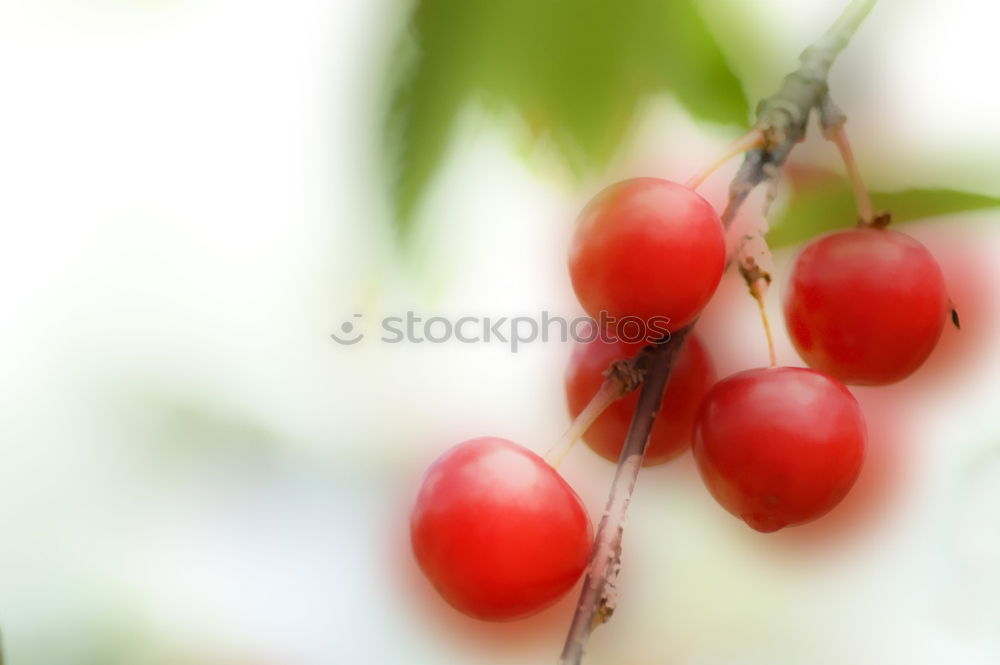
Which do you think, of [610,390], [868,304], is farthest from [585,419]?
[868,304]

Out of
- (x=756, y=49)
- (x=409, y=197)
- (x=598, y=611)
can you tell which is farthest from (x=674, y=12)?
(x=598, y=611)

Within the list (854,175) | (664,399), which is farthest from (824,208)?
(664,399)

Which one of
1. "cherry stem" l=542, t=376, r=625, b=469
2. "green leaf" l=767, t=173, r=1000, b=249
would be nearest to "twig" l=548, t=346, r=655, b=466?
"cherry stem" l=542, t=376, r=625, b=469

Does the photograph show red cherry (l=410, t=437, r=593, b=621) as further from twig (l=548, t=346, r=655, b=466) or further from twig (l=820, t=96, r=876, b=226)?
twig (l=820, t=96, r=876, b=226)

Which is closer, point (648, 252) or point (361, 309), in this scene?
point (648, 252)

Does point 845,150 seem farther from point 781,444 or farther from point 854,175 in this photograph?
point 781,444

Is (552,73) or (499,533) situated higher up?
(552,73)
